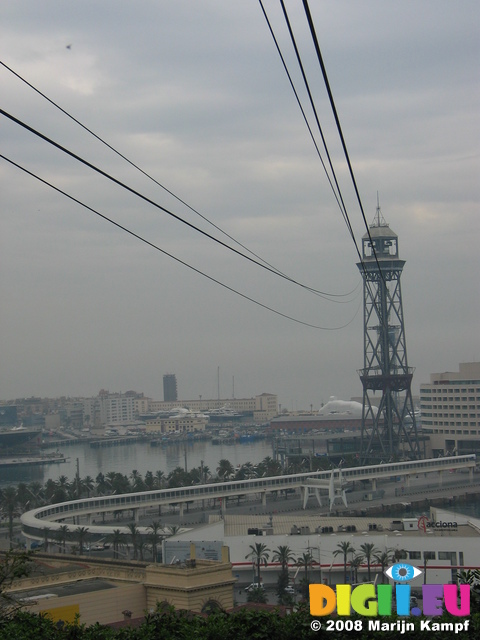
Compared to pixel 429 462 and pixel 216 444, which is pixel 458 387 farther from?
pixel 216 444

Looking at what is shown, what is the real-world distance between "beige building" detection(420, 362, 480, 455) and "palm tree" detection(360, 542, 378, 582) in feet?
110

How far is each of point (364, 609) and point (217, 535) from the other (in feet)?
46.2

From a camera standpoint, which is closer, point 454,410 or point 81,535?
point 81,535

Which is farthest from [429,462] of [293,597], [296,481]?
[293,597]

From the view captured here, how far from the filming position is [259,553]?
18.5 m

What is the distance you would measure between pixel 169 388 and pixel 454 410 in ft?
323

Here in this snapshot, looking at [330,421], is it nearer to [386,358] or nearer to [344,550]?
[386,358]

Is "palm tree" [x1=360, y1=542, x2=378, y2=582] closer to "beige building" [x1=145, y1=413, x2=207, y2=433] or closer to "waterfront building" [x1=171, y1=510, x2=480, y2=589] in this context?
"waterfront building" [x1=171, y1=510, x2=480, y2=589]

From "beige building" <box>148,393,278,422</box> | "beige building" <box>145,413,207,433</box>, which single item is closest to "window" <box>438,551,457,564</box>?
"beige building" <box>145,413,207,433</box>

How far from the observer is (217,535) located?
20.3m

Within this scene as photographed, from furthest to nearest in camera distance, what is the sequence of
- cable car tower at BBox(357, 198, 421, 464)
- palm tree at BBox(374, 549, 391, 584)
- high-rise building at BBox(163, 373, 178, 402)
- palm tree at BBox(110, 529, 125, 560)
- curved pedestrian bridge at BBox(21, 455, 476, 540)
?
high-rise building at BBox(163, 373, 178, 402)
cable car tower at BBox(357, 198, 421, 464)
curved pedestrian bridge at BBox(21, 455, 476, 540)
palm tree at BBox(110, 529, 125, 560)
palm tree at BBox(374, 549, 391, 584)

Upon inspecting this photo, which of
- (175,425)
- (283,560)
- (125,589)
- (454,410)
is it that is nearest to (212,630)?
(125,589)

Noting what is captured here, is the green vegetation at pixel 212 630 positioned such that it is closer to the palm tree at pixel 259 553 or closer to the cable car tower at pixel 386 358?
the palm tree at pixel 259 553

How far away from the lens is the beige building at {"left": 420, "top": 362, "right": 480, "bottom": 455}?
5141cm
